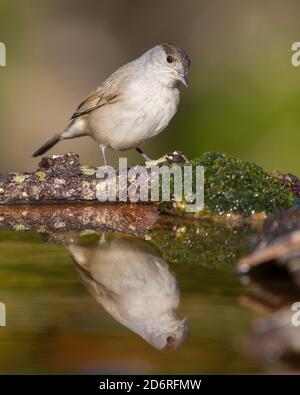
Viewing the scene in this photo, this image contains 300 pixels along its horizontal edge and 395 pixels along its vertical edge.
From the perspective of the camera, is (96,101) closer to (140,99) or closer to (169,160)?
(140,99)

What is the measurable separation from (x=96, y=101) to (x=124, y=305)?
423 cm

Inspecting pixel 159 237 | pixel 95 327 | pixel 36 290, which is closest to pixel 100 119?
pixel 159 237

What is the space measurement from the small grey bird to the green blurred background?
2860 mm

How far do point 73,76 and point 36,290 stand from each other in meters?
9.47

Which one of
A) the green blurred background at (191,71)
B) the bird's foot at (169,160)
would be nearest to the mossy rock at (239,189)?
the bird's foot at (169,160)

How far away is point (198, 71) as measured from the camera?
11.2 metres

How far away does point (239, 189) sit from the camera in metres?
4.86

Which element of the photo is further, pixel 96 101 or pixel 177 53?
pixel 96 101

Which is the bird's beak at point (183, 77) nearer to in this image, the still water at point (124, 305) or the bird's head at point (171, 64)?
the bird's head at point (171, 64)

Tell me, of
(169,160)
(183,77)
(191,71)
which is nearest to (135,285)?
(169,160)

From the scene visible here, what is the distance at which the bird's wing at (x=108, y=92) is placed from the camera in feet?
23.1

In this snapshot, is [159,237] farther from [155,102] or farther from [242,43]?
[242,43]

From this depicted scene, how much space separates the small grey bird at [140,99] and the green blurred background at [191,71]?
286cm
